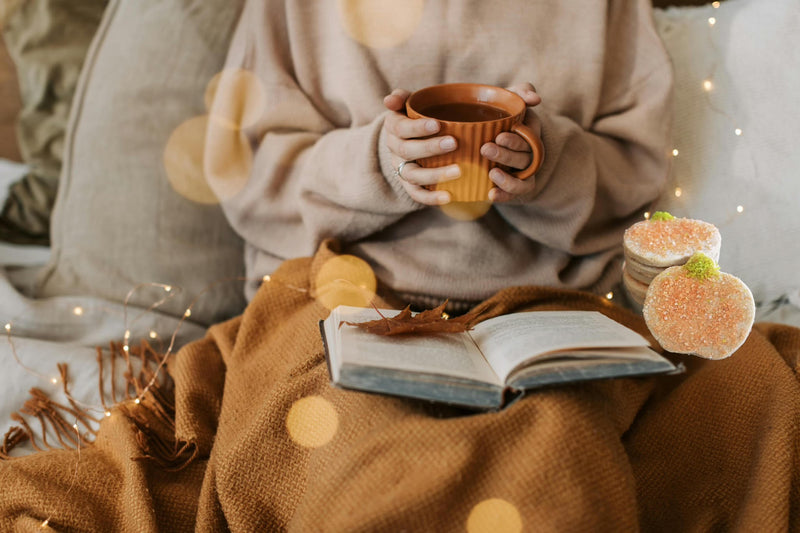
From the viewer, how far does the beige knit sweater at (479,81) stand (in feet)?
3.02

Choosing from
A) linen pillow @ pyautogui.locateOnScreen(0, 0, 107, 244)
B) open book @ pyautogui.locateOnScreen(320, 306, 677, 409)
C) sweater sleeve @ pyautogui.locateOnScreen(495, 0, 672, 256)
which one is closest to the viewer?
open book @ pyautogui.locateOnScreen(320, 306, 677, 409)

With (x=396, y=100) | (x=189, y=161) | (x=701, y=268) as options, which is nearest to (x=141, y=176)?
(x=189, y=161)

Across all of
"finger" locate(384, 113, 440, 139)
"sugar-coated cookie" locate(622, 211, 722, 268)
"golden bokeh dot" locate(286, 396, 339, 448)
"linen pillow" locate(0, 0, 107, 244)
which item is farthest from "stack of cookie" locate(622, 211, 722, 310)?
"linen pillow" locate(0, 0, 107, 244)

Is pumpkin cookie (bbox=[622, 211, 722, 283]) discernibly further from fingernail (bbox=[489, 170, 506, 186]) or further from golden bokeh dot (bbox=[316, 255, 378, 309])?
golden bokeh dot (bbox=[316, 255, 378, 309])

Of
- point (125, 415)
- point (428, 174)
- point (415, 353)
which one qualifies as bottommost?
point (125, 415)

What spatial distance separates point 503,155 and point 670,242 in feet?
0.81

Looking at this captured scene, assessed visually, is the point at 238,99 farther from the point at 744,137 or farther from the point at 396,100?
the point at 744,137

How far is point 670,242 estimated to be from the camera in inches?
28.7

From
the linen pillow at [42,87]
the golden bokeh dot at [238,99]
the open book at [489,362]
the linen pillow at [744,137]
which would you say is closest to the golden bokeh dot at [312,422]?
the open book at [489,362]

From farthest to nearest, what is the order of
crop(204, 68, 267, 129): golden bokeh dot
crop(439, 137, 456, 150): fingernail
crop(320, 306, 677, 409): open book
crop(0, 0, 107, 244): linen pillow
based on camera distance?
crop(0, 0, 107, 244): linen pillow, crop(204, 68, 267, 129): golden bokeh dot, crop(439, 137, 456, 150): fingernail, crop(320, 306, 677, 409): open book

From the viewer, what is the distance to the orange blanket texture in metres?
0.56

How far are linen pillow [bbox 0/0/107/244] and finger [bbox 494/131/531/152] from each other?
3.05ft

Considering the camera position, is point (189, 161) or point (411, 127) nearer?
point (411, 127)

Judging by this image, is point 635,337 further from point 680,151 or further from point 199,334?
point 199,334
